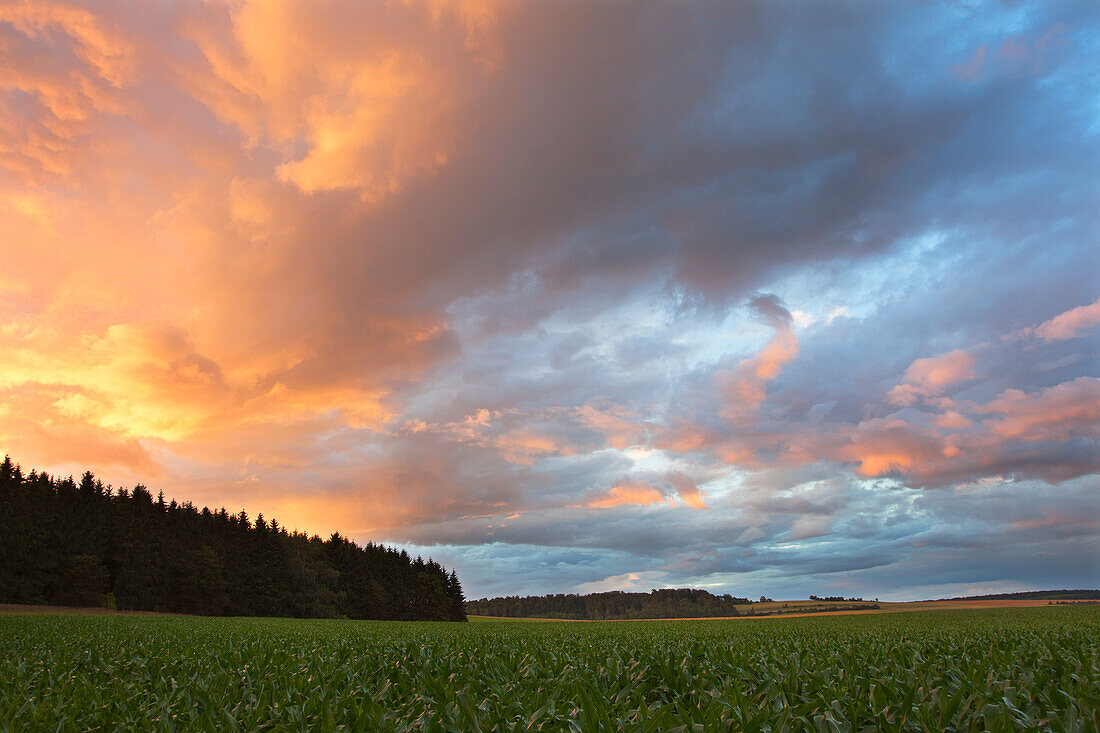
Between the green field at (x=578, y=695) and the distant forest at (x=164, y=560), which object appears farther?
the distant forest at (x=164, y=560)

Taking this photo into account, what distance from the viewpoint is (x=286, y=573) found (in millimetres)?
109062

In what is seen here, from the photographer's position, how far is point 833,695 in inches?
203

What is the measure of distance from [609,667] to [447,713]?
3035mm

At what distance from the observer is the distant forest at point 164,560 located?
79750mm

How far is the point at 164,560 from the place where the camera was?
305ft

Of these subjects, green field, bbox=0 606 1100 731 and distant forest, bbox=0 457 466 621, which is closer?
green field, bbox=0 606 1100 731

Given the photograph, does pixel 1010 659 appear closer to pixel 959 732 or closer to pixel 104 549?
pixel 959 732

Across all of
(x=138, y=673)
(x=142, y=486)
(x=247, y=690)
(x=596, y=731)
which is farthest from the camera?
(x=142, y=486)

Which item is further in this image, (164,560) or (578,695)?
(164,560)

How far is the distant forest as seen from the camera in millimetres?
79750

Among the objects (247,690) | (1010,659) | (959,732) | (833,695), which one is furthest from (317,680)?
(1010,659)

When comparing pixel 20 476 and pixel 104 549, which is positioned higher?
pixel 20 476

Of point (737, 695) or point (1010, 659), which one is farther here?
point (1010, 659)

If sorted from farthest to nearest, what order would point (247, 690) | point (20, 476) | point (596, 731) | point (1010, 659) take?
point (20, 476), point (1010, 659), point (247, 690), point (596, 731)
